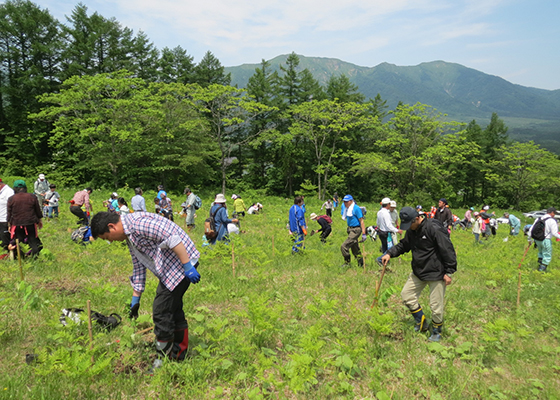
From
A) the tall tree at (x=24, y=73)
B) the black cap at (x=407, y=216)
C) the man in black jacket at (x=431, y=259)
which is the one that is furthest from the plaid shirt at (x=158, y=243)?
the tall tree at (x=24, y=73)

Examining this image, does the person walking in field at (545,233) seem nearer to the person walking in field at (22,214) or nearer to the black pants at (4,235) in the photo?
the person walking in field at (22,214)

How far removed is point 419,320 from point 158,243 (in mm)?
4063

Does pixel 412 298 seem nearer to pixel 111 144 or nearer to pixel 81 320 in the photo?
pixel 81 320

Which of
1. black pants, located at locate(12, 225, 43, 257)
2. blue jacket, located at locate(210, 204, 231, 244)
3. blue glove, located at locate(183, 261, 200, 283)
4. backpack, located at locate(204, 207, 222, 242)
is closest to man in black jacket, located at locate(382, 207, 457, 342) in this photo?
blue glove, located at locate(183, 261, 200, 283)

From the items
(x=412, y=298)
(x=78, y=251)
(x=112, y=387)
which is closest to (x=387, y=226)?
(x=412, y=298)

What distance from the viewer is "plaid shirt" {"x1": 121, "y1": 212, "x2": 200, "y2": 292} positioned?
3230mm

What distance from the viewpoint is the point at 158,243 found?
3.32 metres

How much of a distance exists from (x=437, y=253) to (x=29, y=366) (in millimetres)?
5308

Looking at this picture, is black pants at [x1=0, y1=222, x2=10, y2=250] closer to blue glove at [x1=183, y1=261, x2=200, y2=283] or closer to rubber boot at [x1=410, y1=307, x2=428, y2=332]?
blue glove at [x1=183, y1=261, x2=200, y2=283]

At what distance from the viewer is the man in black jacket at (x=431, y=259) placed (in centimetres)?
437

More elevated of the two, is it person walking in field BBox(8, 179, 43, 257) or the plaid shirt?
the plaid shirt

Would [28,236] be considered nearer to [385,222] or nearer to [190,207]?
[190,207]

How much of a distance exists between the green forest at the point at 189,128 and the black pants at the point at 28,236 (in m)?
15.9

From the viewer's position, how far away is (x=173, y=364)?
11.4ft
